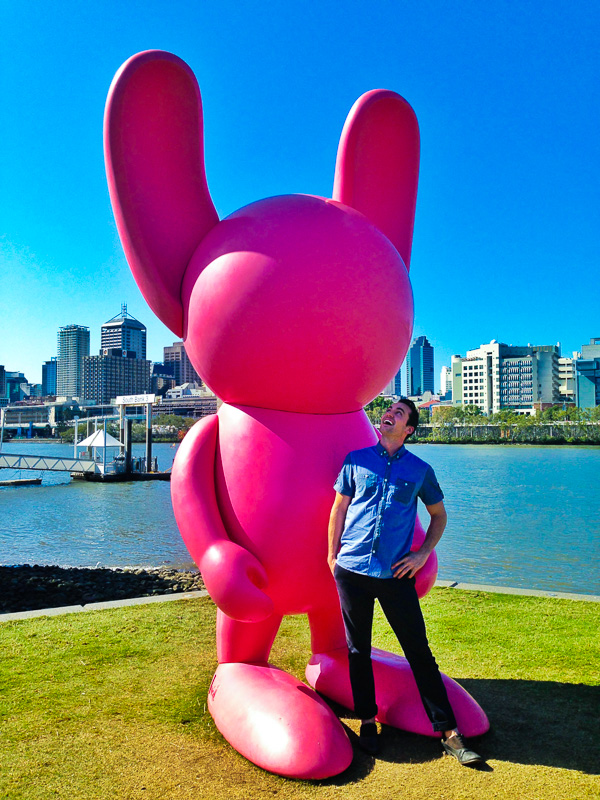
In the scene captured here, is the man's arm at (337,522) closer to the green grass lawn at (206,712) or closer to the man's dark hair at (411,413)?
the man's dark hair at (411,413)

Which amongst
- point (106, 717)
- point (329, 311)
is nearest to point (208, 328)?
point (329, 311)

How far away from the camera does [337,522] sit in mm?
2982

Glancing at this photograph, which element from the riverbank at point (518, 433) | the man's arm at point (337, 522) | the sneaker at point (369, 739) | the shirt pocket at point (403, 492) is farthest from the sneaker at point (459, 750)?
the riverbank at point (518, 433)

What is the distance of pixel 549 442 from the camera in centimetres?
7119

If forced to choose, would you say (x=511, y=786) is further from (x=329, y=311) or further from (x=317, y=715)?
(x=329, y=311)

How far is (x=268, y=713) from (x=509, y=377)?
363 ft

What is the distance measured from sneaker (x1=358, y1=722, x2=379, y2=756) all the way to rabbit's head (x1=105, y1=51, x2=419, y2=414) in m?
1.54

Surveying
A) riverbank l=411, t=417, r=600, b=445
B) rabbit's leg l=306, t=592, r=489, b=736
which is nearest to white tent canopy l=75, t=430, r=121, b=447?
rabbit's leg l=306, t=592, r=489, b=736

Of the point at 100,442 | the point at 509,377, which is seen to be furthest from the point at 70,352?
the point at 100,442

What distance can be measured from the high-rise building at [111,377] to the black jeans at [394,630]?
146m

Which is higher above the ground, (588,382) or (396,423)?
(588,382)

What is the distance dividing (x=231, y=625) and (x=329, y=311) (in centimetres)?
179

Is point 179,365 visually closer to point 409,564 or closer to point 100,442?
point 100,442

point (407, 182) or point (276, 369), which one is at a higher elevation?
point (407, 182)
